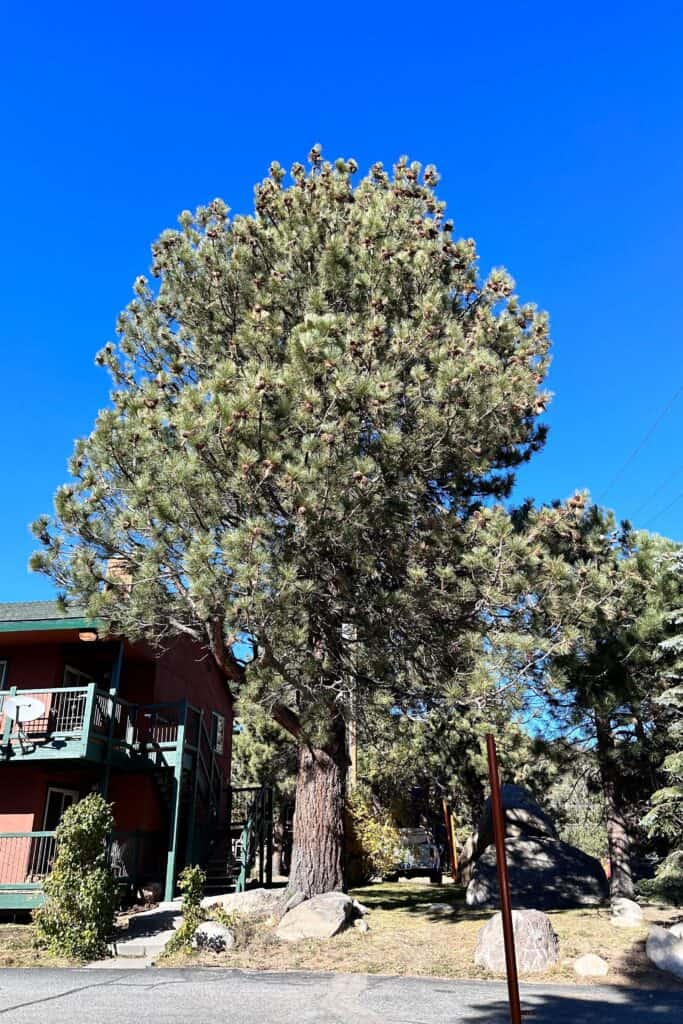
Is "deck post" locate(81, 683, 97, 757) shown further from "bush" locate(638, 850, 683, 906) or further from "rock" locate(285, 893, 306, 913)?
"bush" locate(638, 850, 683, 906)

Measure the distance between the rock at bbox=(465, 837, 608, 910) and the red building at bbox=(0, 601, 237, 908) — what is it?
5623 millimetres

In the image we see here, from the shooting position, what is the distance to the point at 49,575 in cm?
1046

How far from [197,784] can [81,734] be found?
164 inches

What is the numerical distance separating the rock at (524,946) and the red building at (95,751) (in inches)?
265

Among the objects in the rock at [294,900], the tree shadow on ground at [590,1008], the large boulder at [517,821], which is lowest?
the tree shadow on ground at [590,1008]

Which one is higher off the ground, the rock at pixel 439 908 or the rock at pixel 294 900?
the rock at pixel 294 900

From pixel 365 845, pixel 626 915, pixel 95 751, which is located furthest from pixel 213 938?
pixel 365 845

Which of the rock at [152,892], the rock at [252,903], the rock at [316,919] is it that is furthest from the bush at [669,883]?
the rock at [152,892]

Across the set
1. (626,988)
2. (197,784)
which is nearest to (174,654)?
(197,784)

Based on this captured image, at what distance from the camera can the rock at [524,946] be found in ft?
26.8

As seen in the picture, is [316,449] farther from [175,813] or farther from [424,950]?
[175,813]

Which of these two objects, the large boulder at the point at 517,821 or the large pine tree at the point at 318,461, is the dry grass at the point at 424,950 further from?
the large boulder at the point at 517,821

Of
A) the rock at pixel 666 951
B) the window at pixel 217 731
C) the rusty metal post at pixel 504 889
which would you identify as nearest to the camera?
the rusty metal post at pixel 504 889

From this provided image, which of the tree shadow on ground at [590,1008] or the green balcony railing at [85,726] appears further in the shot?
the green balcony railing at [85,726]
